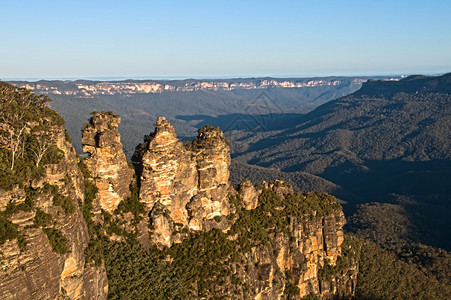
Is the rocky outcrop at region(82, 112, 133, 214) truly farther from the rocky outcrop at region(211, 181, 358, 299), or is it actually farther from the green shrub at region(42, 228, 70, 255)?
the rocky outcrop at region(211, 181, 358, 299)

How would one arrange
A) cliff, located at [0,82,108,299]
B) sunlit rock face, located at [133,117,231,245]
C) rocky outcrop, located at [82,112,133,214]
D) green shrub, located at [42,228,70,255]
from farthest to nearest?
1. sunlit rock face, located at [133,117,231,245]
2. rocky outcrop, located at [82,112,133,214]
3. green shrub, located at [42,228,70,255]
4. cliff, located at [0,82,108,299]

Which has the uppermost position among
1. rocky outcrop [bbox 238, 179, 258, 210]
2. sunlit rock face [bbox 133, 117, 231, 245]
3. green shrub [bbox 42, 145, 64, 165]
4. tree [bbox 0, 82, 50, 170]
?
tree [bbox 0, 82, 50, 170]

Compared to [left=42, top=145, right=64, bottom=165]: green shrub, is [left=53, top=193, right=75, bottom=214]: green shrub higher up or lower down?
lower down

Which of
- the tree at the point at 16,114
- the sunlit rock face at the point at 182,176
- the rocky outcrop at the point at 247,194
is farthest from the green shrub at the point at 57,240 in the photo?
the rocky outcrop at the point at 247,194

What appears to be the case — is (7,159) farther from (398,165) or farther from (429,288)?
(398,165)

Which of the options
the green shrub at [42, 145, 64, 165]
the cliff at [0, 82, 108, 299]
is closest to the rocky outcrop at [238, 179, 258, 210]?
the cliff at [0, 82, 108, 299]

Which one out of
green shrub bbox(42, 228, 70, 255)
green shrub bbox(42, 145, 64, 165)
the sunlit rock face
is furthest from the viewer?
the sunlit rock face

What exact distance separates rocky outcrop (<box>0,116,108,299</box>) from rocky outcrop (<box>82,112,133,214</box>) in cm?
599

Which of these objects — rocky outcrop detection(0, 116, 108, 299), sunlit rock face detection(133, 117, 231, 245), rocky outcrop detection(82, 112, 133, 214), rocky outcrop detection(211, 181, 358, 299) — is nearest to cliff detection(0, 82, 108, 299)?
rocky outcrop detection(0, 116, 108, 299)

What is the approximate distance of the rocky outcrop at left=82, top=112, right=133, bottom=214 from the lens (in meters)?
32.1

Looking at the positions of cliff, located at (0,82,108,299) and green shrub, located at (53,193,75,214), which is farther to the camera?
green shrub, located at (53,193,75,214)

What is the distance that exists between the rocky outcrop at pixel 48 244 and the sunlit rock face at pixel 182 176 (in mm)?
9560

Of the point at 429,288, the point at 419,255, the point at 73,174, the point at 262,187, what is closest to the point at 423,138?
the point at 419,255

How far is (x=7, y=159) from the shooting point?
22.0 m
